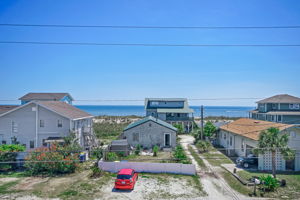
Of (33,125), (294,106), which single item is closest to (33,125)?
(33,125)

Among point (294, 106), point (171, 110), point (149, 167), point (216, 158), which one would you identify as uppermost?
point (294, 106)

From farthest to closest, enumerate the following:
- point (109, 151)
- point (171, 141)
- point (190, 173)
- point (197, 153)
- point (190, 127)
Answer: point (190, 127) → point (171, 141) → point (197, 153) → point (109, 151) → point (190, 173)

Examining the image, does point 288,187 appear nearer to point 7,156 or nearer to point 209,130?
point 209,130

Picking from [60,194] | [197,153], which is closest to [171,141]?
[197,153]

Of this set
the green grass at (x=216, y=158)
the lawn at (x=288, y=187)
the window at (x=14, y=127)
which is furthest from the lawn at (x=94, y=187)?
the window at (x=14, y=127)

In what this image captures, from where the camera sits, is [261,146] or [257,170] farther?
[257,170]

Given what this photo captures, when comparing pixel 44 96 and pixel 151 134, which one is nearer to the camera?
pixel 151 134

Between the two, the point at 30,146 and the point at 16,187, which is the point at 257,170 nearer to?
the point at 16,187
